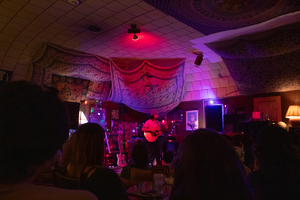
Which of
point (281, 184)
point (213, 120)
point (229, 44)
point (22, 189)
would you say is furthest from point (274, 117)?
point (22, 189)

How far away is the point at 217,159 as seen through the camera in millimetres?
1198

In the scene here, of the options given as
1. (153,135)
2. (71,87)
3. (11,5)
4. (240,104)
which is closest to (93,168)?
(11,5)

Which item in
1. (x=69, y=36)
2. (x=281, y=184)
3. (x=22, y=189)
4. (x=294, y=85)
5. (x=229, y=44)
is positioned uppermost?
(x=69, y=36)

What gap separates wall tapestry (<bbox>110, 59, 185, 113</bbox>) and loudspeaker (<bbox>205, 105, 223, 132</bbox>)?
318 cm

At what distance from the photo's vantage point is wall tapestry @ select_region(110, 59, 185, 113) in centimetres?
637

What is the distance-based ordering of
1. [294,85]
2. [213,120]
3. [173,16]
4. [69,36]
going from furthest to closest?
[213,120] → [294,85] → [69,36] → [173,16]

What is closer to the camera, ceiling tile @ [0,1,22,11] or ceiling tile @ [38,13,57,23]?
ceiling tile @ [0,1,22,11]

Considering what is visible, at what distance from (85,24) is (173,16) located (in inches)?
78.8

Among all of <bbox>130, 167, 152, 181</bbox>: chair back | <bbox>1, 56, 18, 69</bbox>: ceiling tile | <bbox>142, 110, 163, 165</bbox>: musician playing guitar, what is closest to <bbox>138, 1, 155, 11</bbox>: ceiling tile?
<bbox>130, 167, 152, 181</bbox>: chair back

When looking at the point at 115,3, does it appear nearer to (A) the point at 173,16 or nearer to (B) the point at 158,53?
(A) the point at 173,16

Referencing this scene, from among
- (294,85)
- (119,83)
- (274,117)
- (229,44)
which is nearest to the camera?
(229,44)

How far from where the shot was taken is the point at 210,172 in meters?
1.18

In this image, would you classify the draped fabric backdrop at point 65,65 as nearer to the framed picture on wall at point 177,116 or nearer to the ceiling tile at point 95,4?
the ceiling tile at point 95,4

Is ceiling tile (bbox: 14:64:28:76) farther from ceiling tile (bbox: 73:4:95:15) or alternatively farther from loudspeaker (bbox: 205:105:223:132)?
loudspeaker (bbox: 205:105:223:132)
